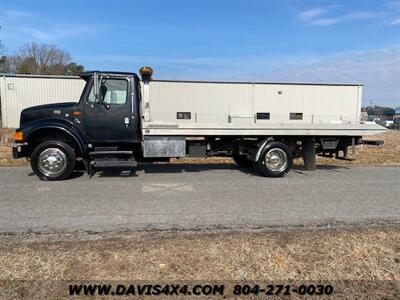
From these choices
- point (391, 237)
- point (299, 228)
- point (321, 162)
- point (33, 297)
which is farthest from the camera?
point (321, 162)

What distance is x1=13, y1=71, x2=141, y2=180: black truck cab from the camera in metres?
8.34

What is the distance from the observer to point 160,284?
138 inches

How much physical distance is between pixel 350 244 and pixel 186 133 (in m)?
4.99

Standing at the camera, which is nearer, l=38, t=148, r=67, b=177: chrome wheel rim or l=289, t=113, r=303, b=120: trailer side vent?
l=38, t=148, r=67, b=177: chrome wheel rim

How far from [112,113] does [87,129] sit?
69 cm

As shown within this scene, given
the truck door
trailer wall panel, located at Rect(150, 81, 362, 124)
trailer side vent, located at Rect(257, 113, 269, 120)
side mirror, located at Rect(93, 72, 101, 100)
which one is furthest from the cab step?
trailer side vent, located at Rect(257, 113, 269, 120)

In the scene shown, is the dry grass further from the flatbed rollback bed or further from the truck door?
the truck door

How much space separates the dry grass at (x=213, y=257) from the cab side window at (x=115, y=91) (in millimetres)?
4520

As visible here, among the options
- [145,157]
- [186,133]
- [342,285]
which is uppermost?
[186,133]

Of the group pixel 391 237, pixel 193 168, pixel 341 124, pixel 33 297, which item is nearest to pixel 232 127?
pixel 193 168

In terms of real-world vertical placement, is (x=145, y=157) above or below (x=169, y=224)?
above

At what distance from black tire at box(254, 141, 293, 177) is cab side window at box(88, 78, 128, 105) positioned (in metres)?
3.67

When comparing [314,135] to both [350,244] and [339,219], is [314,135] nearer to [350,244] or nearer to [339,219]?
[339,219]

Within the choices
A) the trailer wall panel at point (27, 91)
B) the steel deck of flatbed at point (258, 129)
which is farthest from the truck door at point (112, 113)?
the trailer wall panel at point (27, 91)
